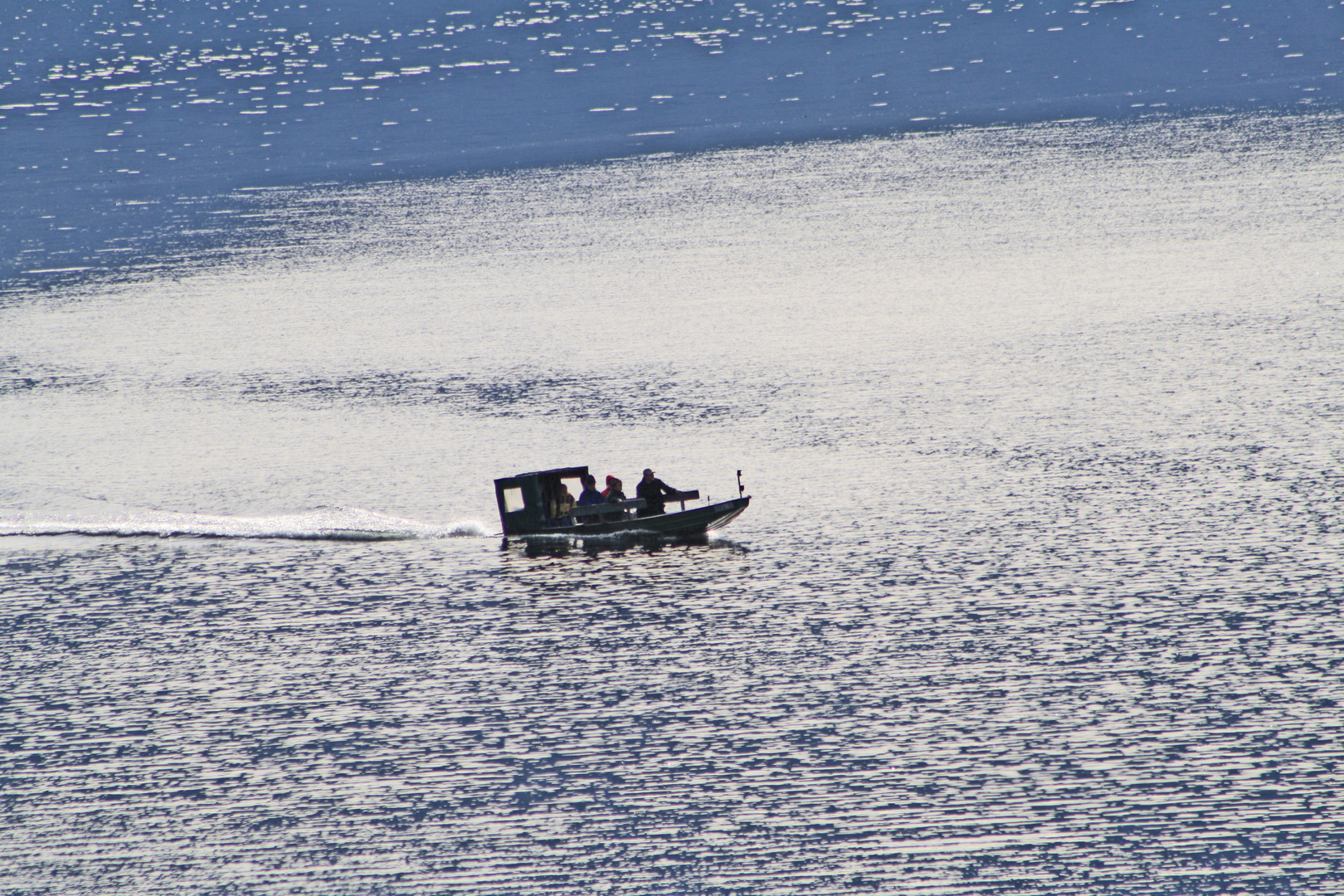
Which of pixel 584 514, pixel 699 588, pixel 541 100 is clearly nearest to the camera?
pixel 699 588

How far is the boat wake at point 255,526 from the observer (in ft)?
154

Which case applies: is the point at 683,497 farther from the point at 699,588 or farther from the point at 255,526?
the point at 255,526

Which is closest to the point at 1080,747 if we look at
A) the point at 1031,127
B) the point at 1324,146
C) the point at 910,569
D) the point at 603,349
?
the point at 910,569

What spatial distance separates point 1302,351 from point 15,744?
55.8 m

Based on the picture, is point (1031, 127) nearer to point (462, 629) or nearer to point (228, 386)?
point (228, 386)

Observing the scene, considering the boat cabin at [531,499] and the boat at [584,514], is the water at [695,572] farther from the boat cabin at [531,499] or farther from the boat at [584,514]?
the boat cabin at [531,499]

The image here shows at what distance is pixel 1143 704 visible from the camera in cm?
3306

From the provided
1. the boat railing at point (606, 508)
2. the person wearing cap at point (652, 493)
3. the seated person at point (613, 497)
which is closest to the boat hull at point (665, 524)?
the seated person at point (613, 497)

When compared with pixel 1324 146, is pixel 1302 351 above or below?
below

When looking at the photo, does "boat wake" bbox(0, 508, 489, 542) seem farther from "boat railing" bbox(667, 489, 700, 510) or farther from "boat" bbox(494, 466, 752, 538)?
"boat railing" bbox(667, 489, 700, 510)

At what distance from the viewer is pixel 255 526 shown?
48125 millimetres

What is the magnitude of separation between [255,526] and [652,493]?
Result: 14.5 metres

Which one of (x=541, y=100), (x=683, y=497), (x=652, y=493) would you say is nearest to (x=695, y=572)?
(x=683, y=497)

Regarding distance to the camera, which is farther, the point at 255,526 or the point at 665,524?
the point at 255,526
